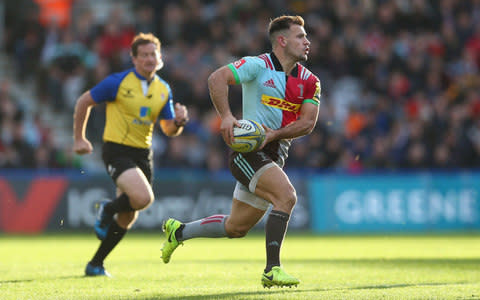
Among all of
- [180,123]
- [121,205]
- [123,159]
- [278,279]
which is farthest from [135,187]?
[278,279]

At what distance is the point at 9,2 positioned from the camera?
76.5 feet

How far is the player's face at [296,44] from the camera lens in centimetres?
779

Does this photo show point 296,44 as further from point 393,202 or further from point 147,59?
point 393,202

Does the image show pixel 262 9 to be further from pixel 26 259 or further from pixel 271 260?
pixel 271 260

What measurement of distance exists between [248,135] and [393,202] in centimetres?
1131

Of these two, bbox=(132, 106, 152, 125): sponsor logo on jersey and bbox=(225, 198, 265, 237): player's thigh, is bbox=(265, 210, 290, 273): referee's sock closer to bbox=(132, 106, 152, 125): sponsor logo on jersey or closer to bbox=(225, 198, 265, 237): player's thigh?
bbox=(225, 198, 265, 237): player's thigh

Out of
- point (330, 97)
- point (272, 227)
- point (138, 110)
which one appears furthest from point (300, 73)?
point (330, 97)

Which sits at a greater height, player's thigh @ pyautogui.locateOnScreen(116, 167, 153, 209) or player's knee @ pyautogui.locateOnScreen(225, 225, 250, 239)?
player's thigh @ pyautogui.locateOnScreen(116, 167, 153, 209)

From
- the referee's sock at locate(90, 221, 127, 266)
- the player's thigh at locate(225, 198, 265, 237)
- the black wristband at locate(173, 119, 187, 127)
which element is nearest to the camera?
the player's thigh at locate(225, 198, 265, 237)

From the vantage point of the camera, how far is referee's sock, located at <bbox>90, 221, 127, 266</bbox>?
909 cm

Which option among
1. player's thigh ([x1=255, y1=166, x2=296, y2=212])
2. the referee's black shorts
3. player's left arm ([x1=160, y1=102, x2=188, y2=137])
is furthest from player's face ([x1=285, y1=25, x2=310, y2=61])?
the referee's black shorts

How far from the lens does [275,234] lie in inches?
289

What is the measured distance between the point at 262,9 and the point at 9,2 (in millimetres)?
6769

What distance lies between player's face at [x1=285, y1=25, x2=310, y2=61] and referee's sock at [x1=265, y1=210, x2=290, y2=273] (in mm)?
1413
